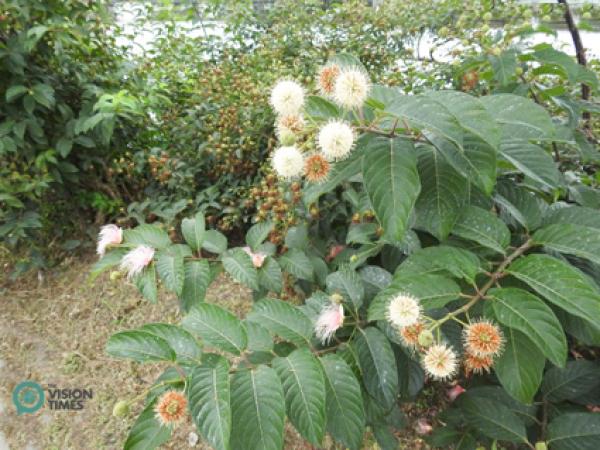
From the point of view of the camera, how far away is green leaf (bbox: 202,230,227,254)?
1.14 meters

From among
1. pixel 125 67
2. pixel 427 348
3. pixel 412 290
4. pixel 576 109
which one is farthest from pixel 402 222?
pixel 125 67

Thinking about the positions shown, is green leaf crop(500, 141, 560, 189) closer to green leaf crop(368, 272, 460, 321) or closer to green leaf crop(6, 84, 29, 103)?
green leaf crop(368, 272, 460, 321)

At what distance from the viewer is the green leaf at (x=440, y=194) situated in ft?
2.29

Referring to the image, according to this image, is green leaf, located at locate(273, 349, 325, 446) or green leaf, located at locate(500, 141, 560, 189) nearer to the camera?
green leaf, located at locate(273, 349, 325, 446)

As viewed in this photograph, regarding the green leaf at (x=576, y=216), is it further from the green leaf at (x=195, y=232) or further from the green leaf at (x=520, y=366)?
the green leaf at (x=195, y=232)

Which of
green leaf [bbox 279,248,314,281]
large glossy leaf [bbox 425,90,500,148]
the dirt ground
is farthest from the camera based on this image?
the dirt ground

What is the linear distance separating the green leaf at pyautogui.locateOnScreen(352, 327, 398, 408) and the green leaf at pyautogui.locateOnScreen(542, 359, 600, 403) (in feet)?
1.40

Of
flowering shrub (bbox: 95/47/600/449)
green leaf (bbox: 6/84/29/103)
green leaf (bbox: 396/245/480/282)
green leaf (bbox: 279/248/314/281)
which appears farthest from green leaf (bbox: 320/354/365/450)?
green leaf (bbox: 6/84/29/103)

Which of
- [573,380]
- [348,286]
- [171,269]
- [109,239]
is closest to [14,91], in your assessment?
[109,239]

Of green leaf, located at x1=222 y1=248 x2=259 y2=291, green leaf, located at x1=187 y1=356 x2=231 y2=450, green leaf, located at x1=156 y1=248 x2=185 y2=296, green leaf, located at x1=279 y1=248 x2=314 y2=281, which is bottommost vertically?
green leaf, located at x1=279 y1=248 x2=314 y2=281

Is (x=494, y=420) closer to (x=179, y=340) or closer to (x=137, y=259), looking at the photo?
(x=179, y=340)

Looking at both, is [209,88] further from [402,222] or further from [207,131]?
[402,222]

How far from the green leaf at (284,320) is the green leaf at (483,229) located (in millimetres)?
356

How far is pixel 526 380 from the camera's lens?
65 centimetres
